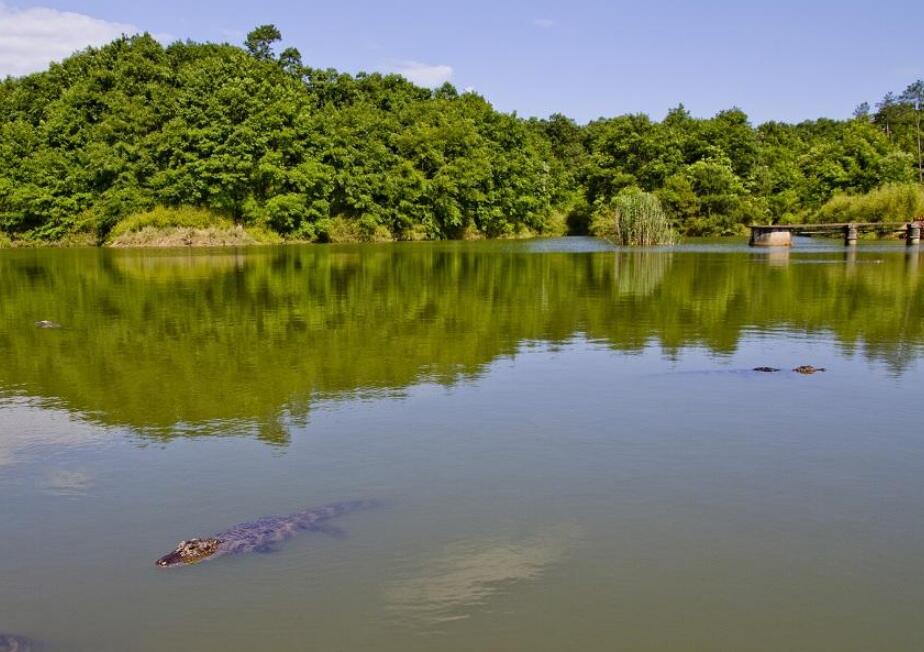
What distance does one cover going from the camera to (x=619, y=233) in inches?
2240

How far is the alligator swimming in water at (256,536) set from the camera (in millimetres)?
6047

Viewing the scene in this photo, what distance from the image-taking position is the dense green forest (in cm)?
7019

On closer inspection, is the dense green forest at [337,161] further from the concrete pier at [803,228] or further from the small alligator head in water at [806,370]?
the small alligator head in water at [806,370]

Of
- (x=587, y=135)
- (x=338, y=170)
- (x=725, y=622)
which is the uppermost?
(x=587, y=135)

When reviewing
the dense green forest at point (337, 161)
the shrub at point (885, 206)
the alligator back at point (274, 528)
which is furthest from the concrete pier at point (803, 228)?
the alligator back at point (274, 528)

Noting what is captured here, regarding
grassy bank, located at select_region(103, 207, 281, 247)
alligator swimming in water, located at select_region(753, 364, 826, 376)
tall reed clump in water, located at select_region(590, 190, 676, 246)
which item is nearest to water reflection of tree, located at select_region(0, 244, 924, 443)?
alligator swimming in water, located at select_region(753, 364, 826, 376)

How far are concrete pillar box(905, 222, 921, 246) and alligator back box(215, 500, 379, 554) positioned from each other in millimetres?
55611

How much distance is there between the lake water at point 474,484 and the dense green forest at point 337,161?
55.9 m

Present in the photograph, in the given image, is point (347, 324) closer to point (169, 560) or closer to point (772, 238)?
point (169, 560)

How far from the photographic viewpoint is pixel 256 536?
6355 mm

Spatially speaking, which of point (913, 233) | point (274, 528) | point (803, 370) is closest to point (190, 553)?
point (274, 528)

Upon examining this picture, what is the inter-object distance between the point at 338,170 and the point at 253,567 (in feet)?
239

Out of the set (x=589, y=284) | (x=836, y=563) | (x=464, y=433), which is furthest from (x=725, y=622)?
(x=589, y=284)

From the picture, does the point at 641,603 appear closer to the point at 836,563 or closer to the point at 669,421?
the point at 836,563
